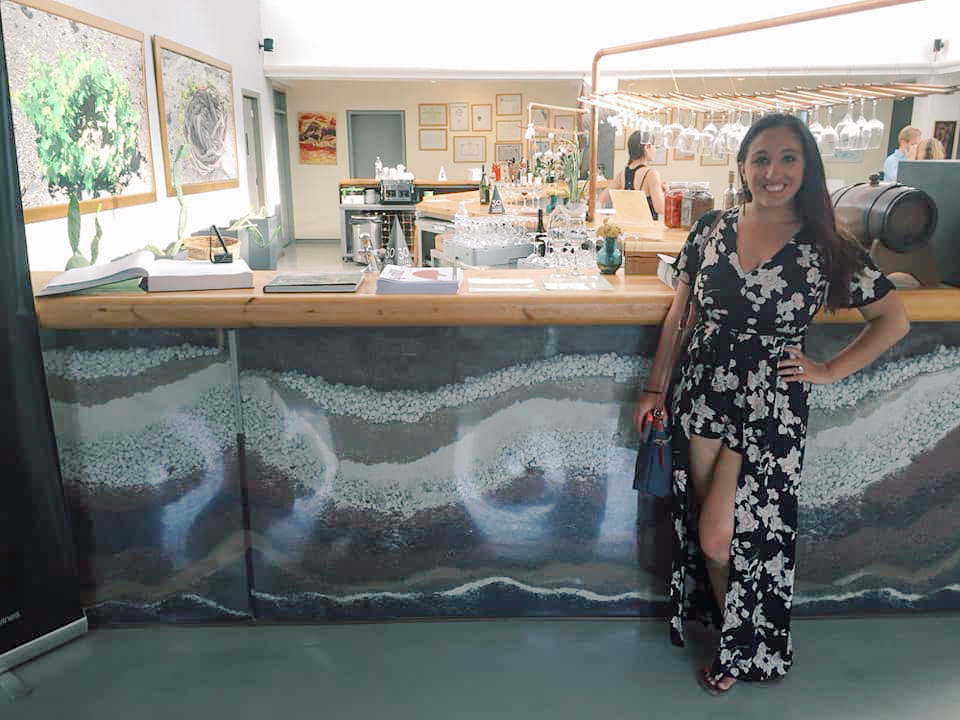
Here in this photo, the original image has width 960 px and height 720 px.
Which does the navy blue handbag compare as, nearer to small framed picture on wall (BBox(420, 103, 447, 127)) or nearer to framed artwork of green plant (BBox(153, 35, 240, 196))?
framed artwork of green plant (BBox(153, 35, 240, 196))

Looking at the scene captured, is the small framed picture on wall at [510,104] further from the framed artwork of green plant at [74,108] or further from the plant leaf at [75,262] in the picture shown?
the plant leaf at [75,262]

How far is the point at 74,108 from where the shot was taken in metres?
4.57

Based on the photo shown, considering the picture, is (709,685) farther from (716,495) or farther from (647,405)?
(647,405)

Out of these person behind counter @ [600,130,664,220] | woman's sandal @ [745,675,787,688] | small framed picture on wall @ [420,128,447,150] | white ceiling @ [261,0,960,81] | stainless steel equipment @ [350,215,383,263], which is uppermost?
white ceiling @ [261,0,960,81]

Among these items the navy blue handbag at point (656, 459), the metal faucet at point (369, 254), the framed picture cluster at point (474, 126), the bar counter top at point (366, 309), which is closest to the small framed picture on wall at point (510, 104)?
the framed picture cluster at point (474, 126)

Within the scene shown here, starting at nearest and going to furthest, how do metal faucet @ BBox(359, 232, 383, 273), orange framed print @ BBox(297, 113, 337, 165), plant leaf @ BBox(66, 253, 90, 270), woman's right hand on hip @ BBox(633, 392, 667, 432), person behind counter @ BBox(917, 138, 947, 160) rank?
woman's right hand on hip @ BBox(633, 392, 667, 432)
metal faucet @ BBox(359, 232, 383, 273)
plant leaf @ BBox(66, 253, 90, 270)
person behind counter @ BBox(917, 138, 947, 160)
orange framed print @ BBox(297, 113, 337, 165)

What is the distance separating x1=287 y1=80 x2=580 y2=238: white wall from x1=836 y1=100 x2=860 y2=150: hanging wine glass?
23.3ft

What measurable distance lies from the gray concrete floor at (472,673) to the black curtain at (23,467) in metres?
0.19

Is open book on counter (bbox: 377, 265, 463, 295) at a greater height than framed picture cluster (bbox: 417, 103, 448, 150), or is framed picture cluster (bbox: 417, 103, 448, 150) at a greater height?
framed picture cluster (bbox: 417, 103, 448, 150)

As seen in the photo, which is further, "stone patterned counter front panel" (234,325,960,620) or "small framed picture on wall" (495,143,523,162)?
"small framed picture on wall" (495,143,523,162)

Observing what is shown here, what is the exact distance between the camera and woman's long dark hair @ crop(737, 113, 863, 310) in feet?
6.11

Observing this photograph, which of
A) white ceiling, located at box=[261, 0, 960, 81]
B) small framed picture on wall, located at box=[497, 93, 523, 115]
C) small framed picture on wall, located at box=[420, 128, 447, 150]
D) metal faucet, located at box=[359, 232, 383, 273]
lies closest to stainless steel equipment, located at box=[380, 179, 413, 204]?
white ceiling, located at box=[261, 0, 960, 81]

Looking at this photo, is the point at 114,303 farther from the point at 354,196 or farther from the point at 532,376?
the point at 354,196

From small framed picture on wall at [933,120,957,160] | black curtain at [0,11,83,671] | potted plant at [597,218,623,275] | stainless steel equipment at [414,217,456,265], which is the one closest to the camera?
black curtain at [0,11,83,671]
